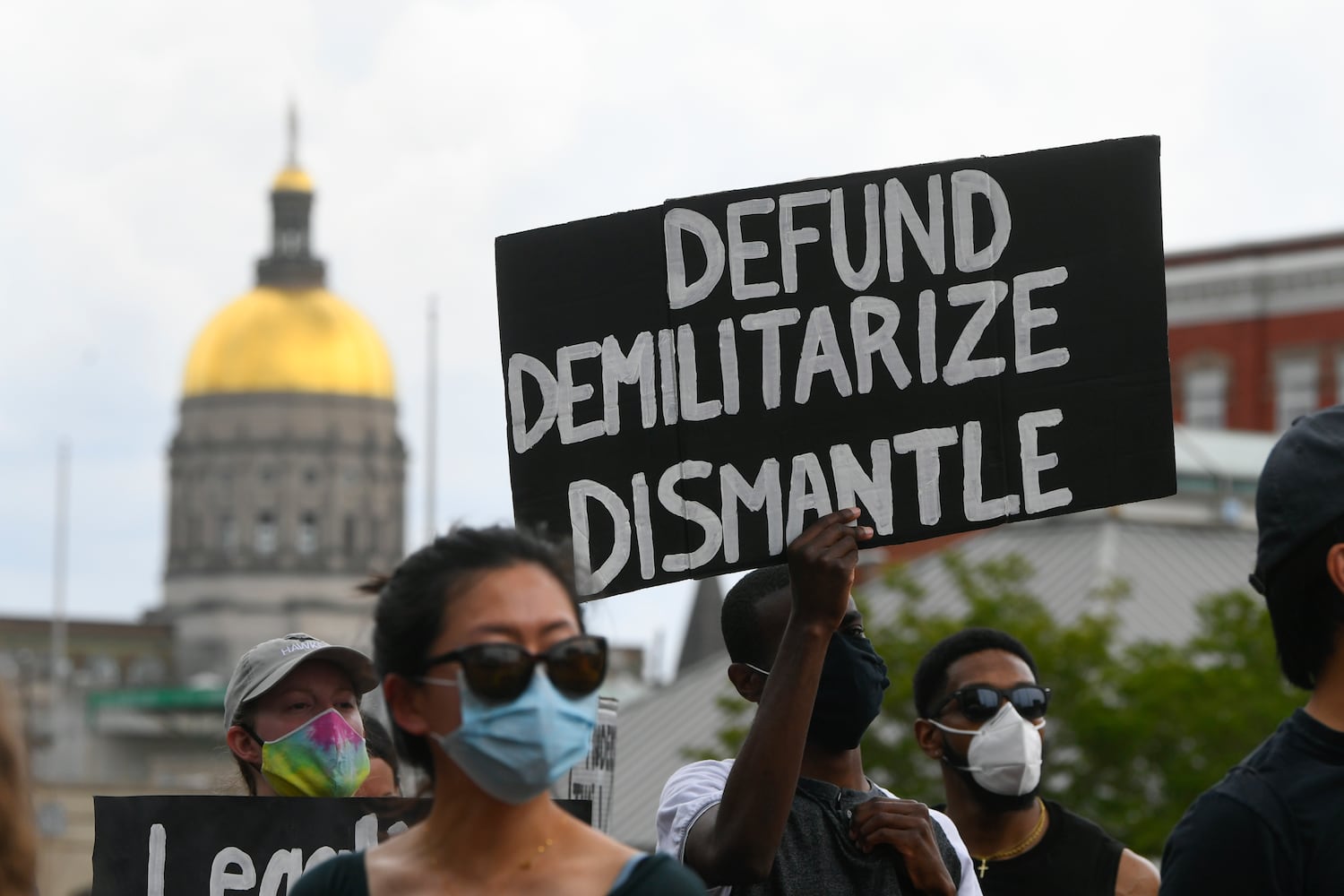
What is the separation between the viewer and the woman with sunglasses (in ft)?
11.6

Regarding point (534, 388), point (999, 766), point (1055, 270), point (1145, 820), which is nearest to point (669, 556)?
point (534, 388)

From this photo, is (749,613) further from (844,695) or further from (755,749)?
(755,749)

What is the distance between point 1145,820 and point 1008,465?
71.7 ft

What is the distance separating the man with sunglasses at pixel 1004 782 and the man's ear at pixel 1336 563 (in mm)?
2437

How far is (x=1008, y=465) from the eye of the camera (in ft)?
16.4

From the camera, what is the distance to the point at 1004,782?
6.12 meters

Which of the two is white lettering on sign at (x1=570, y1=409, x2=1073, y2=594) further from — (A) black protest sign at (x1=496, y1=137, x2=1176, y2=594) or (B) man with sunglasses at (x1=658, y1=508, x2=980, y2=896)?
(B) man with sunglasses at (x1=658, y1=508, x2=980, y2=896)

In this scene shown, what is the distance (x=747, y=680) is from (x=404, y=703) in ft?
4.24

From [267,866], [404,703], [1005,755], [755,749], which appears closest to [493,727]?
[404,703]

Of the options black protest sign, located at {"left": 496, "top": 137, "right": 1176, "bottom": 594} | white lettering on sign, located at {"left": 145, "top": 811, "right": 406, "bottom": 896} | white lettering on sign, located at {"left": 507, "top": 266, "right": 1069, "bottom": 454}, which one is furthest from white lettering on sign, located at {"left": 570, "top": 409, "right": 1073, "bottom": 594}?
white lettering on sign, located at {"left": 145, "top": 811, "right": 406, "bottom": 896}

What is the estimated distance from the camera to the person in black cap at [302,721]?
5695 mm

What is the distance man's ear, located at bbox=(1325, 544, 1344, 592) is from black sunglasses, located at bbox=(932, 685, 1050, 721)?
8.34 feet

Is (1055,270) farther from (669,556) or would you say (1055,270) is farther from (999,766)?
(999,766)

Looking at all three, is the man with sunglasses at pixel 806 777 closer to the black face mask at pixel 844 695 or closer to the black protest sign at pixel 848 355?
the black face mask at pixel 844 695
